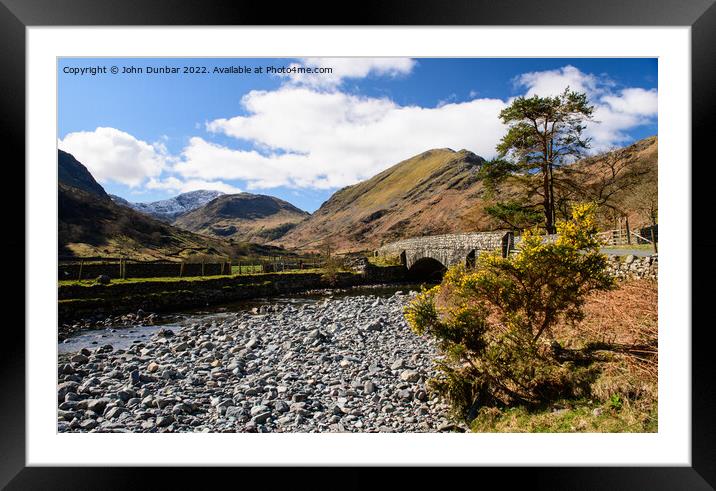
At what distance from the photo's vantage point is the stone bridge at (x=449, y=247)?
1198cm

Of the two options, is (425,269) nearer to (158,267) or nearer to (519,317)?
(158,267)

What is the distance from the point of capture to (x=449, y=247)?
52.2ft

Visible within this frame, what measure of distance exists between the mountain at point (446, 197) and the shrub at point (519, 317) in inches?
119

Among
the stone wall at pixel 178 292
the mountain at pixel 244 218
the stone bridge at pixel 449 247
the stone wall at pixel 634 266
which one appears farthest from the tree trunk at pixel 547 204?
the mountain at pixel 244 218

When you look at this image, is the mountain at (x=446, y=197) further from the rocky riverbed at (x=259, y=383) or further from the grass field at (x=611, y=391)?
the rocky riverbed at (x=259, y=383)

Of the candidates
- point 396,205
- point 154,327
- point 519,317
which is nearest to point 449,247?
point 519,317

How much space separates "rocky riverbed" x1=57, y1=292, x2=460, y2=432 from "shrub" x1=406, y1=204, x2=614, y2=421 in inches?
30.7

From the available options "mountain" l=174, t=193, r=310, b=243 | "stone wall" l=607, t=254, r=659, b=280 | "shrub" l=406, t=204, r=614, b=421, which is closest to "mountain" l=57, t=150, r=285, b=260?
"shrub" l=406, t=204, r=614, b=421

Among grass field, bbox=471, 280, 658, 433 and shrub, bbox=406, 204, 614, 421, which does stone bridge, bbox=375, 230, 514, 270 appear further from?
shrub, bbox=406, 204, 614, 421
